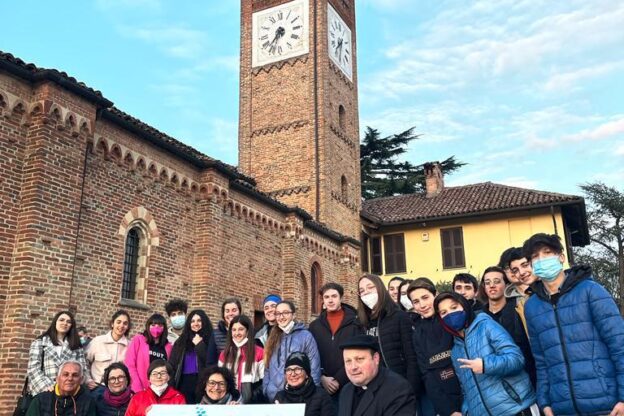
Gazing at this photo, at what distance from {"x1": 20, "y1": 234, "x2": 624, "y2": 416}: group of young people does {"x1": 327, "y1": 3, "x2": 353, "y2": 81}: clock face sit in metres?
18.3

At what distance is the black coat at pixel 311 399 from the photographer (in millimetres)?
4320

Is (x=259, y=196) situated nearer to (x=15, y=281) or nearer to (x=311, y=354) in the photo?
(x=15, y=281)

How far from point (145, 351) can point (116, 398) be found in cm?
84

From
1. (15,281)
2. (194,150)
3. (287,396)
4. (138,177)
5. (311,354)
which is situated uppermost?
(194,150)

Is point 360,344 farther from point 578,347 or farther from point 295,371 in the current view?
point 578,347

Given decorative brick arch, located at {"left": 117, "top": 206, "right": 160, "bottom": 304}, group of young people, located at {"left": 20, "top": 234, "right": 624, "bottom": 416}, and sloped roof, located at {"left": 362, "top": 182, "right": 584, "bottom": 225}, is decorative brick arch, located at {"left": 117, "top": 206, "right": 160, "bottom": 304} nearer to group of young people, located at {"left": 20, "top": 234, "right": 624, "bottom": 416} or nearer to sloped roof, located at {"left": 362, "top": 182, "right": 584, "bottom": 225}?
group of young people, located at {"left": 20, "top": 234, "right": 624, "bottom": 416}

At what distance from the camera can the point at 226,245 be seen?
14.0 m

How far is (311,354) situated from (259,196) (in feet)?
34.6

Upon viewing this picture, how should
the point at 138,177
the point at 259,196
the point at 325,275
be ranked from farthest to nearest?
1. the point at 325,275
2. the point at 259,196
3. the point at 138,177

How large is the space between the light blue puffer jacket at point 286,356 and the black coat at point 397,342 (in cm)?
69

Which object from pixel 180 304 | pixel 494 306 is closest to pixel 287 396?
pixel 494 306

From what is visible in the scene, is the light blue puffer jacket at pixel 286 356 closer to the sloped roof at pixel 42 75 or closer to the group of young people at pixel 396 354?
the group of young people at pixel 396 354

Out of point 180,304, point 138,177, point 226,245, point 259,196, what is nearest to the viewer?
point 180,304

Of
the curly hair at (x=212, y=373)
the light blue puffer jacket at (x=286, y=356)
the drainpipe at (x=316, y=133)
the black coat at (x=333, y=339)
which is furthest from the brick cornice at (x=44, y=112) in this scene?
the drainpipe at (x=316, y=133)
